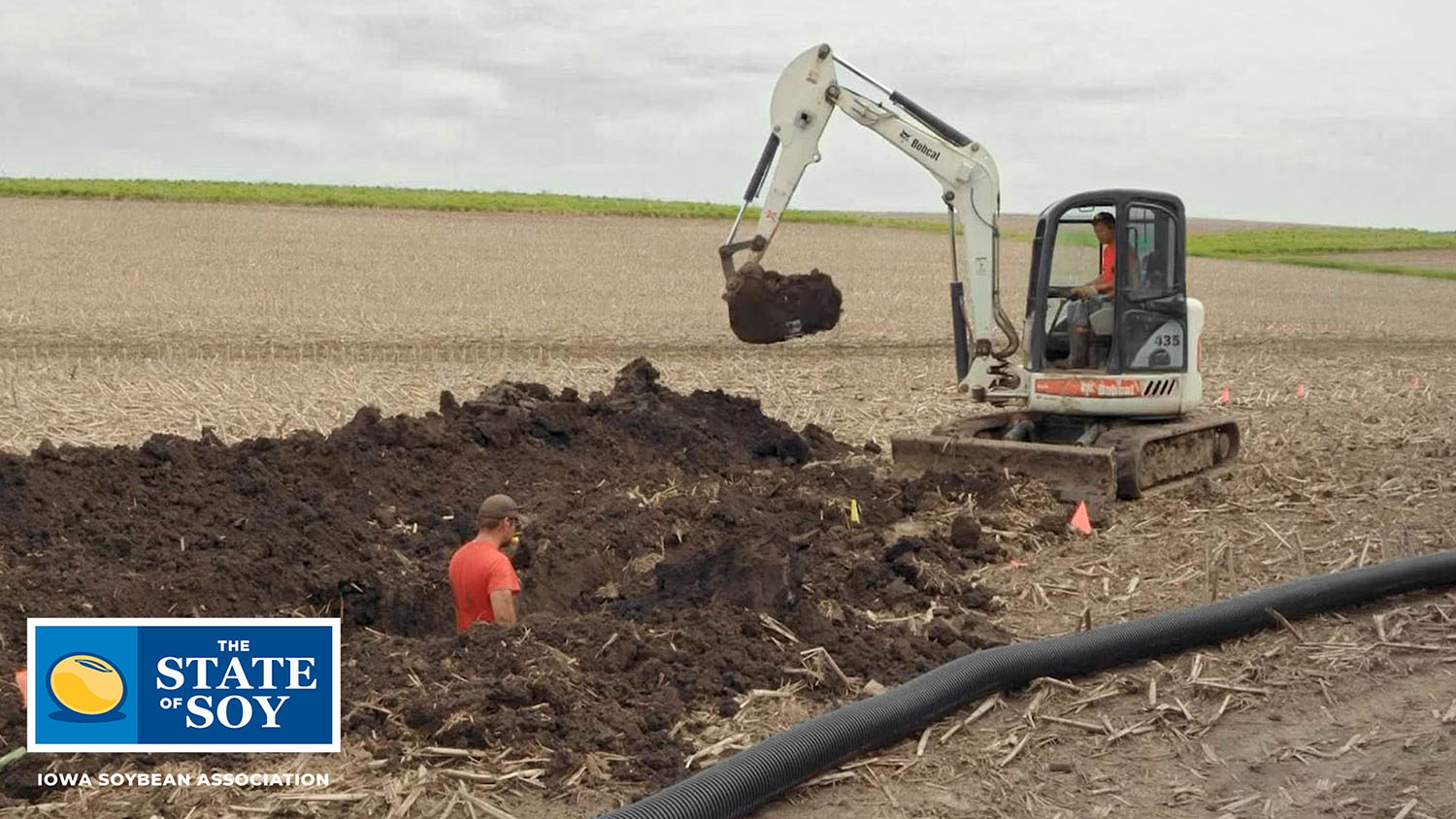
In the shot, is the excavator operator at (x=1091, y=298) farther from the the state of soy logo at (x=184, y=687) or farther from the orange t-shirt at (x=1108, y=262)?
the the state of soy logo at (x=184, y=687)

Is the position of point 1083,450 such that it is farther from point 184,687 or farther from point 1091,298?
point 184,687

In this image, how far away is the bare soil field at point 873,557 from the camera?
5.61m

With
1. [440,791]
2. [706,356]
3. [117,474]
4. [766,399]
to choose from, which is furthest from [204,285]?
[440,791]

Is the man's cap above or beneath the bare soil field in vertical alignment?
above

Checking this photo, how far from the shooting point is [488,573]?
23.9ft

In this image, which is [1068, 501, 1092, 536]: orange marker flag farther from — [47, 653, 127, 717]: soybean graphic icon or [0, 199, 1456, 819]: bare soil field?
[47, 653, 127, 717]: soybean graphic icon

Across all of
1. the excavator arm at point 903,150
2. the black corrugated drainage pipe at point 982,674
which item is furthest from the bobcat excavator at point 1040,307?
the black corrugated drainage pipe at point 982,674

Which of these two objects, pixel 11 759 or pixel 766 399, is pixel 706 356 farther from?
pixel 11 759

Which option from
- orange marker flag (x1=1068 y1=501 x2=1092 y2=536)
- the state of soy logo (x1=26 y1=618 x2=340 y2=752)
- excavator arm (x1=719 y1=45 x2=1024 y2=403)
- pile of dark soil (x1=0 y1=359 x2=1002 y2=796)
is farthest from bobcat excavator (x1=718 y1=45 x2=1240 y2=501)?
the state of soy logo (x1=26 y1=618 x2=340 y2=752)

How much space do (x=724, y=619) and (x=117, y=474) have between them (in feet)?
15.2

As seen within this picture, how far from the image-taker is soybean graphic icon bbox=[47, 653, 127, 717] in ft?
19.1

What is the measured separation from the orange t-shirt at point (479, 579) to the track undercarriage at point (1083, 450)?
477cm

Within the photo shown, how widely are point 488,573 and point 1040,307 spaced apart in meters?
5.53

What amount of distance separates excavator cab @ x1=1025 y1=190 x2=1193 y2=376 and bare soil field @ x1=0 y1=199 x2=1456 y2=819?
117 cm
